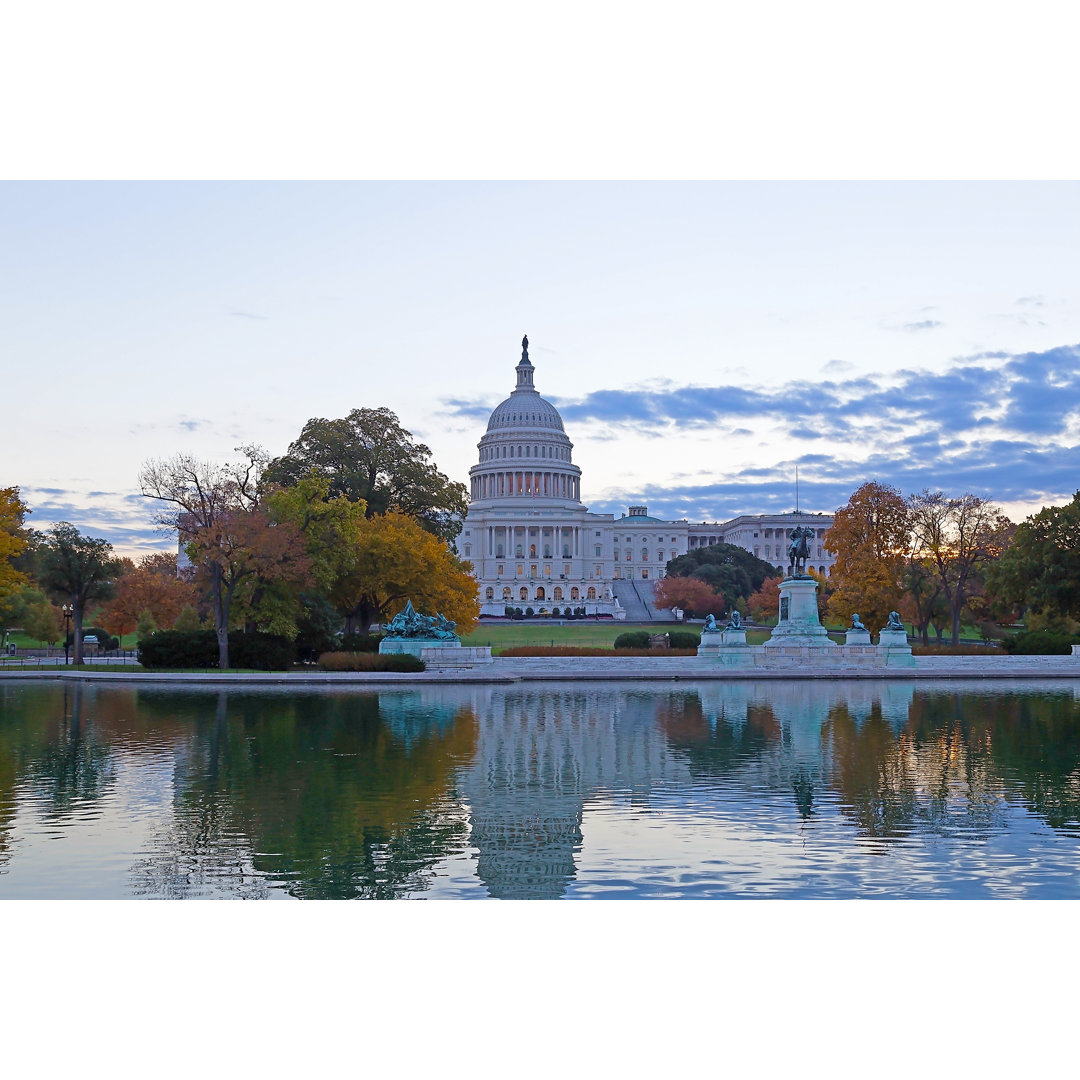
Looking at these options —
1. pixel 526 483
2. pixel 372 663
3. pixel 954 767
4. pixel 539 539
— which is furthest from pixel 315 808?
pixel 526 483

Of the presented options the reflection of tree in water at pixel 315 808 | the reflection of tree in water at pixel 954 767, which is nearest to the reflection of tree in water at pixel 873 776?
the reflection of tree in water at pixel 954 767

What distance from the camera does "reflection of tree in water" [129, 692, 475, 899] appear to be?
494 inches

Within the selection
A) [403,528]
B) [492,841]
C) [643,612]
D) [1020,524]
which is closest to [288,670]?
[403,528]

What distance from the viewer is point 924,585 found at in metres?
66.6

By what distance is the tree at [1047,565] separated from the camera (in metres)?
57.2

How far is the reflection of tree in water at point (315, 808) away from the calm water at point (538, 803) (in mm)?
54

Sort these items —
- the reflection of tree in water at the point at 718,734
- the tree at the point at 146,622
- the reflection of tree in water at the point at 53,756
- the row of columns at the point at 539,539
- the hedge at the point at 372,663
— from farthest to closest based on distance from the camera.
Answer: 1. the row of columns at the point at 539,539
2. the tree at the point at 146,622
3. the hedge at the point at 372,663
4. the reflection of tree in water at the point at 718,734
5. the reflection of tree in water at the point at 53,756

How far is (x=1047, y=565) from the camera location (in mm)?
57812

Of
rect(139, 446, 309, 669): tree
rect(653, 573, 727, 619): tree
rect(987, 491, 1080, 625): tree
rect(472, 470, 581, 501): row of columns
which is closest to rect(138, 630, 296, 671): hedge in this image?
rect(139, 446, 309, 669): tree

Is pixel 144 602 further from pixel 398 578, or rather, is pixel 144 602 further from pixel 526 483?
pixel 526 483

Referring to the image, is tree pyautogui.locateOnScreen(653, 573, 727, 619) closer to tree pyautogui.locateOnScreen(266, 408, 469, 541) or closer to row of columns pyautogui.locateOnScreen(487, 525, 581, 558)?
tree pyautogui.locateOnScreen(266, 408, 469, 541)

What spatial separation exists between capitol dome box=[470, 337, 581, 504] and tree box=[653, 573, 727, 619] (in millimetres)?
60864

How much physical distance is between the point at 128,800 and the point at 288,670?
2739 centimetres

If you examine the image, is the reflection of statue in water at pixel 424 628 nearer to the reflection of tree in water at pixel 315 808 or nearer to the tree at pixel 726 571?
the reflection of tree in water at pixel 315 808
